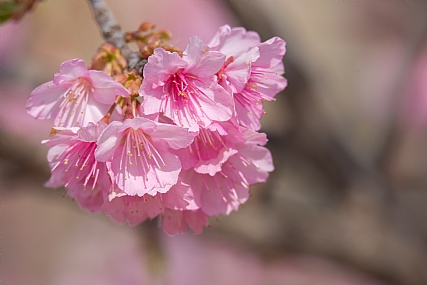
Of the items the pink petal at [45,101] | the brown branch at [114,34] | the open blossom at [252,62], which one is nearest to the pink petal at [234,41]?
the open blossom at [252,62]

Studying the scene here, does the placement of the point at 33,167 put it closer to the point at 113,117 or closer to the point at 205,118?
the point at 113,117

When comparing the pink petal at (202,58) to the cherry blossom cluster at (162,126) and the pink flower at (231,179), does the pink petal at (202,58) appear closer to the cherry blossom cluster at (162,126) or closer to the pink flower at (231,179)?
the cherry blossom cluster at (162,126)

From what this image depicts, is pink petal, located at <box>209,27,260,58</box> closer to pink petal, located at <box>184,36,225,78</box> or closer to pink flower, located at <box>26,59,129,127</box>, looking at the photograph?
pink petal, located at <box>184,36,225,78</box>

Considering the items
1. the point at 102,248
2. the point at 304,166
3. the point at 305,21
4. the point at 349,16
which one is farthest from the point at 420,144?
the point at 102,248

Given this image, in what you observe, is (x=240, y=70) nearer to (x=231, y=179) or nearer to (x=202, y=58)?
(x=202, y=58)

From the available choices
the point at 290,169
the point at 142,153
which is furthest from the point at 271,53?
the point at 290,169

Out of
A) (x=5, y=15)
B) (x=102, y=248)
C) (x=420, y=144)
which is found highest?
(x=5, y=15)
